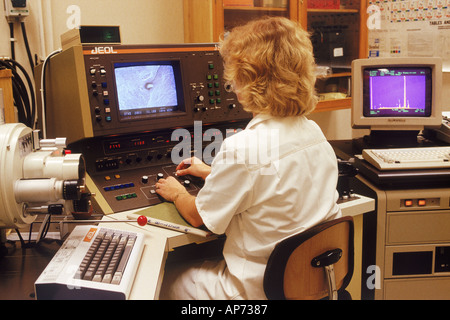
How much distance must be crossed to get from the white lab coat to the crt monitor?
91cm

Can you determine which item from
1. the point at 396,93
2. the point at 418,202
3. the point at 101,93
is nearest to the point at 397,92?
the point at 396,93

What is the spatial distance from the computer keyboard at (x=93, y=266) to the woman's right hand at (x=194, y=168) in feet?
1.34

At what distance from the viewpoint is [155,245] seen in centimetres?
124

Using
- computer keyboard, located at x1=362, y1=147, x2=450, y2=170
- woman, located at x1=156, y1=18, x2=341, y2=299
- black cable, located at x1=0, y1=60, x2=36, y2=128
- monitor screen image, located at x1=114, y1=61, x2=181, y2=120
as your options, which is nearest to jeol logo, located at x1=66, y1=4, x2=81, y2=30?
black cable, located at x1=0, y1=60, x2=36, y2=128

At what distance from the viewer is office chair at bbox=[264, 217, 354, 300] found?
1150 millimetres

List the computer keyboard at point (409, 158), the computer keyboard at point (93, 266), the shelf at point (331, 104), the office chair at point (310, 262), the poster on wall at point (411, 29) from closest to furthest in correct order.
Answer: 1. the computer keyboard at point (93, 266)
2. the office chair at point (310, 262)
3. the computer keyboard at point (409, 158)
4. the shelf at point (331, 104)
5. the poster on wall at point (411, 29)

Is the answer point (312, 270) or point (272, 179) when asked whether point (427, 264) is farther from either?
point (272, 179)

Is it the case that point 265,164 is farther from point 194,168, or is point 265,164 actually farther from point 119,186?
point 119,186

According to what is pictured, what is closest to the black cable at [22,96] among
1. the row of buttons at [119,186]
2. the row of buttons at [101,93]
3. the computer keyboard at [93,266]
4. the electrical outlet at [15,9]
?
the electrical outlet at [15,9]

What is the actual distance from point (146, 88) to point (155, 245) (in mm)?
675

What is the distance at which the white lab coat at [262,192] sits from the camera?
1.15 metres

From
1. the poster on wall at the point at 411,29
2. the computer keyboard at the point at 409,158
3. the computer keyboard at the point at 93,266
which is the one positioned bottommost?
the computer keyboard at the point at 93,266

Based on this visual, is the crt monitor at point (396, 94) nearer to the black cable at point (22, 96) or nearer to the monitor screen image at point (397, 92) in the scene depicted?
the monitor screen image at point (397, 92)

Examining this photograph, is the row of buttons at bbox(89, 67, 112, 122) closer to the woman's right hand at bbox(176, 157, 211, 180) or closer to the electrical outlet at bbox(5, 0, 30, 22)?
the woman's right hand at bbox(176, 157, 211, 180)
